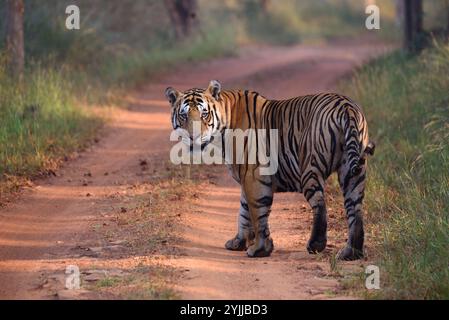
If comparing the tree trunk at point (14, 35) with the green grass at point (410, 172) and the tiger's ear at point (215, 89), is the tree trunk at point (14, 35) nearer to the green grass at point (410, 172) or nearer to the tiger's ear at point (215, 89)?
the green grass at point (410, 172)

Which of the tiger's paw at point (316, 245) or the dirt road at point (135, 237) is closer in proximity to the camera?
the dirt road at point (135, 237)

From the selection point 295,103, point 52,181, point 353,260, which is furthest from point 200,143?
point 52,181

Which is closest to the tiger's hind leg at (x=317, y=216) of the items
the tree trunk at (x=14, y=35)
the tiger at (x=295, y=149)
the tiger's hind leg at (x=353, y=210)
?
the tiger at (x=295, y=149)

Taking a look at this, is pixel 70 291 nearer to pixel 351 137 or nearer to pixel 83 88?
pixel 351 137

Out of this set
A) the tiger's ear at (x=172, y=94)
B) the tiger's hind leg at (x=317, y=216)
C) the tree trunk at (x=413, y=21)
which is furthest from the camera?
the tree trunk at (x=413, y=21)

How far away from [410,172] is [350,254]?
2586mm

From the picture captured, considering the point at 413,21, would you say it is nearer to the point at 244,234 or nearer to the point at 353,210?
the point at 244,234

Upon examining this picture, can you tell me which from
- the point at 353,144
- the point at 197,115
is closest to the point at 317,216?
the point at 353,144

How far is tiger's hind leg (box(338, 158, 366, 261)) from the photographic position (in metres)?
7.42

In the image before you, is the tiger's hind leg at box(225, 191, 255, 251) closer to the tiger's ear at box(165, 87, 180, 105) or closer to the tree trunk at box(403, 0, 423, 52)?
the tiger's ear at box(165, 87, 180, 105)

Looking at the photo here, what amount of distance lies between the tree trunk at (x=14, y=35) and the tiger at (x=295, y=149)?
21.8ft

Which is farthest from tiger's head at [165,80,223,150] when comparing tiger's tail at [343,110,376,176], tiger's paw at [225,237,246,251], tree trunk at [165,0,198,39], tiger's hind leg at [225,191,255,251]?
tree trunk at [165,0,198,39]

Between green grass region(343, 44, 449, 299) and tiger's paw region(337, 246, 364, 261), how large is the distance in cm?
16

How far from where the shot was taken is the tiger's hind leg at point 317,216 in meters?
7.40
